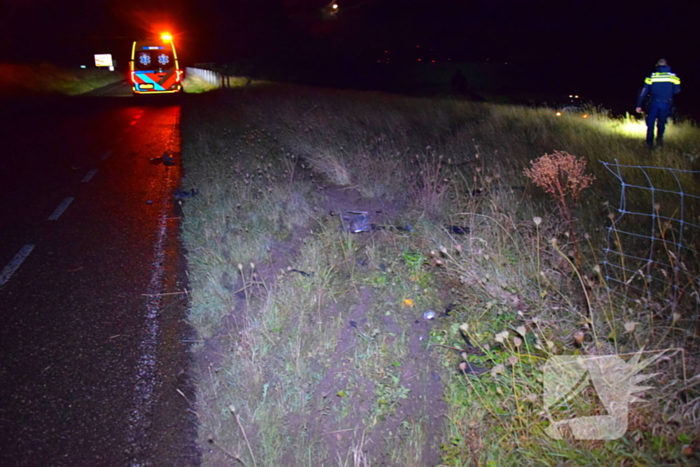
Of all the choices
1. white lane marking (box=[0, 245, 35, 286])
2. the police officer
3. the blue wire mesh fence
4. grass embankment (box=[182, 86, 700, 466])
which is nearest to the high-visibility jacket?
the police officer

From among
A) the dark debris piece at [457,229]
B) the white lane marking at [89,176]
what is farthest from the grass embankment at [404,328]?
the white lane marking at [89,176]

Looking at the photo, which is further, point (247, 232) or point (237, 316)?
point (247, 232)

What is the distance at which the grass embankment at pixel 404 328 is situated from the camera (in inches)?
115

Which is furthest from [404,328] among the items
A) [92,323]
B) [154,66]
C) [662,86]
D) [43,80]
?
[43,80]

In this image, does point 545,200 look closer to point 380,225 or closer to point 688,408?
point 380,225

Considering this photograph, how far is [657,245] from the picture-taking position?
5.28m

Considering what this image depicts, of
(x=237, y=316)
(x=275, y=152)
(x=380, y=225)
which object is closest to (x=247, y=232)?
(x=380, y=225)

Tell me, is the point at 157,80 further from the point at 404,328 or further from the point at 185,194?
the point at 404,328

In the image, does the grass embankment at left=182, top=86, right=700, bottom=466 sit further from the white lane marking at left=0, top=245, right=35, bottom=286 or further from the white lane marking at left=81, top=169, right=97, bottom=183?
the white lane marking at left=81, top=169, right=97, bottom=183

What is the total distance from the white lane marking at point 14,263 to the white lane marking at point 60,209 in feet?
3.99

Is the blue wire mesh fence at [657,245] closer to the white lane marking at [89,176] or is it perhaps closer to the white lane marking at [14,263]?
the white lane marking at [14,263]

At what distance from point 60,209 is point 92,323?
3989 millimetres

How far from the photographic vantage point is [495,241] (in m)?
5.22

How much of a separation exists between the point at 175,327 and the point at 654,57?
49013mm
